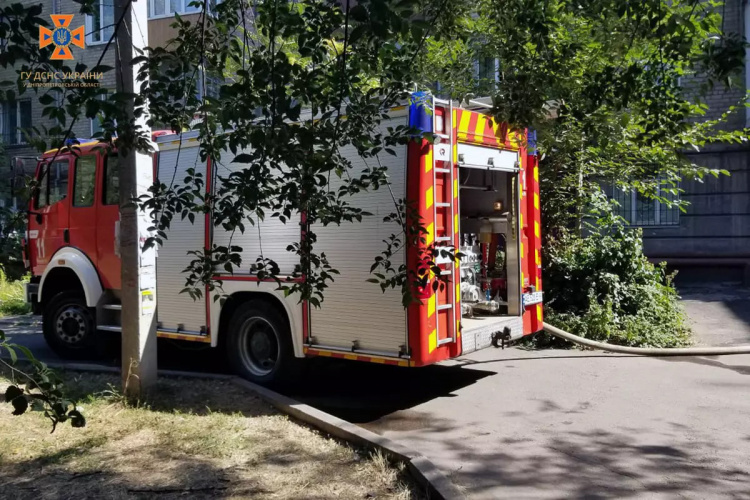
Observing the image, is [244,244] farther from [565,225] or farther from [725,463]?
[565,225]

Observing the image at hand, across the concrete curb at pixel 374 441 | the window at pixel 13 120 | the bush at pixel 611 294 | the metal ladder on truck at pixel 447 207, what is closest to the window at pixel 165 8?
the window at pixel 13 120

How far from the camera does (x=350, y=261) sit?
22.6ft

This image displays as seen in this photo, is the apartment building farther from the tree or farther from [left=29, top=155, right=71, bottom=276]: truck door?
the tree

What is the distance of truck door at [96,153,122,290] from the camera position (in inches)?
343

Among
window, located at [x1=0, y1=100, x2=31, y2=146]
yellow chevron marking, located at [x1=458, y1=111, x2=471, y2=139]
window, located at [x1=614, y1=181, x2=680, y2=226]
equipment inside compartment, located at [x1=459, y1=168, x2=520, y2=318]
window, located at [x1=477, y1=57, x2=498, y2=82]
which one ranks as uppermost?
window, located at [x1=0, y1=100, x2=31, y2=146]

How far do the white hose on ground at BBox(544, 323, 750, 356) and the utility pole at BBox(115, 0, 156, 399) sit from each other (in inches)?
216

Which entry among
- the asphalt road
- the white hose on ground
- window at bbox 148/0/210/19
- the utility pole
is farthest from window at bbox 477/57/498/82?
window at bbox 148/0/210/19

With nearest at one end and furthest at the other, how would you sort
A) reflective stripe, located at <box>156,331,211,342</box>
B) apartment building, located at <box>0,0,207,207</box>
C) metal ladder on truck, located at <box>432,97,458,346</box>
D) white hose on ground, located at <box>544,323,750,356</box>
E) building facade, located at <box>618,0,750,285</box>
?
metal ladder on truck, located at <box>432,97,458,346</box> < reflective stripe, located at <box>156,331,211,342</box> < white hose on ground, located at <box>544,323,750,356</box> < building facade, located at <box>618,0,750,285</box> < apartment building, located at <box>0,0,207,207</box>

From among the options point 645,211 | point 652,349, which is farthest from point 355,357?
point 645,211

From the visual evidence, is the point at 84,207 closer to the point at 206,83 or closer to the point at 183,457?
the point at 206,83

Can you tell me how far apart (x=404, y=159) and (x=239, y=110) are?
2.80m

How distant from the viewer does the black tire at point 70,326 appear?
9.10 m

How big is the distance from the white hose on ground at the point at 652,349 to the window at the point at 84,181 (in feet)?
20.6

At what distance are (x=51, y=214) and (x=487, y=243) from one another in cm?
571
